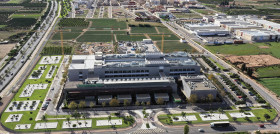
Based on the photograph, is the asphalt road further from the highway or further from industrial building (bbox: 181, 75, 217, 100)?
the highway

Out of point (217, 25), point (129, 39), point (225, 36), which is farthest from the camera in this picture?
point (217, 25)

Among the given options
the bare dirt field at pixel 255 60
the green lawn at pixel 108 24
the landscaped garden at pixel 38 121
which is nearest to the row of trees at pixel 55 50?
the landscaped garden at pixel 38 121

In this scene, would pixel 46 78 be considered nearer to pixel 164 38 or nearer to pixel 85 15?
pixel 164 38

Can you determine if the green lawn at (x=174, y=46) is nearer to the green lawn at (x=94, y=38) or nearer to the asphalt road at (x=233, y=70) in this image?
the asphalt road at (x=233, y=70)

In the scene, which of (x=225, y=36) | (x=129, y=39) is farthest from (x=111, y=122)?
(x=225, y=36)

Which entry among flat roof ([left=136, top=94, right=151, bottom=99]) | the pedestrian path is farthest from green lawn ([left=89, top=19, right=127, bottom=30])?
the pedestrian path
